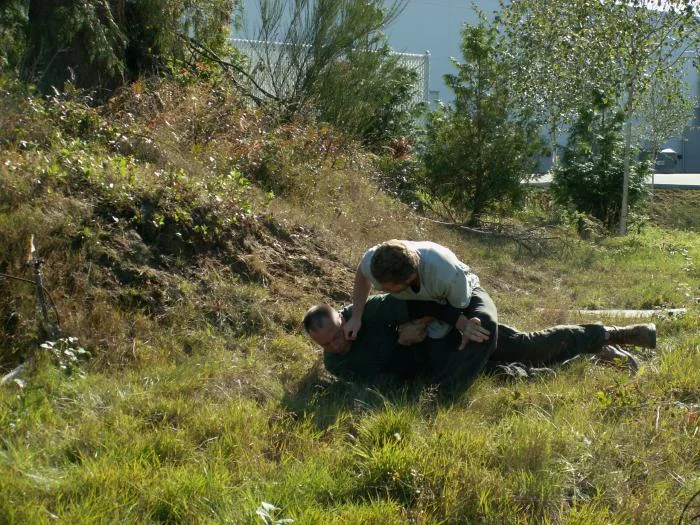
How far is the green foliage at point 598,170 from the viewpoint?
18.5m

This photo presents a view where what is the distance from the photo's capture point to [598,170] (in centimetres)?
1872

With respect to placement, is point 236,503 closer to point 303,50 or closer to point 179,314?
point 179,314

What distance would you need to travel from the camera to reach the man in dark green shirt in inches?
227

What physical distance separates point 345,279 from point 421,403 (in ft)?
10.5

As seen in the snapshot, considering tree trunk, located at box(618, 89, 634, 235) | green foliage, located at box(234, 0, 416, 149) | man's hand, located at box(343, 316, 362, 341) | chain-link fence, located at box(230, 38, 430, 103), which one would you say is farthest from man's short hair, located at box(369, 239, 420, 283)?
tree trunk, located at box(618, 89, 634, 235)

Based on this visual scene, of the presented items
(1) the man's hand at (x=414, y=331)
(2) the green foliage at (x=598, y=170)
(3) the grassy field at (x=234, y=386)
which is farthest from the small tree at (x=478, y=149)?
(1) the man's hand at (x=414, y=331)

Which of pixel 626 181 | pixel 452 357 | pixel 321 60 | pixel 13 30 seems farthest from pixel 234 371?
pixel 626 181

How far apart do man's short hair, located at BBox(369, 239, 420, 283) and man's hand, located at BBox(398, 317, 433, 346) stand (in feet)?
1.82

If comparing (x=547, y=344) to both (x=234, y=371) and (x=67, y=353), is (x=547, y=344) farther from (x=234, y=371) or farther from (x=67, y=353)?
(x=67, y=353)

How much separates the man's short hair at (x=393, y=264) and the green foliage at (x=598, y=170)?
13.7 meters

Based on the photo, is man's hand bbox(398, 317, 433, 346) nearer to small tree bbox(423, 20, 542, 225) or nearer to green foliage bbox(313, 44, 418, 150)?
small tree bbox(423, 20, 542, 225)

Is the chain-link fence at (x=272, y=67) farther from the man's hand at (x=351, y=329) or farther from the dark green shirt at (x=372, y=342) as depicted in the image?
the man's hand at (x=351, y=329)

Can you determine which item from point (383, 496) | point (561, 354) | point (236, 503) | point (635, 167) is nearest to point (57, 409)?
point (236, 503)

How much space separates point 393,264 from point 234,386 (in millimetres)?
1279
